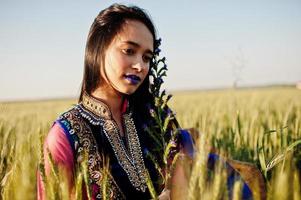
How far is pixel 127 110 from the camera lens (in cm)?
147

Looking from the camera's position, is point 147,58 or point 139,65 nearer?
point 139,65

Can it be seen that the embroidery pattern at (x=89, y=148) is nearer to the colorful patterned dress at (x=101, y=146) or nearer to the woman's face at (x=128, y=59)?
the colorful patterned dress at (x=101, y=146)

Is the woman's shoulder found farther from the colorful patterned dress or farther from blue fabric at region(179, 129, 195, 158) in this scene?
blue fabric at region(179, 129, 195, 158)

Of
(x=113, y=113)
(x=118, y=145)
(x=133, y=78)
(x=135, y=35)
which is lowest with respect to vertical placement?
(x=118, y=145)

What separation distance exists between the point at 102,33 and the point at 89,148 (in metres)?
0.44

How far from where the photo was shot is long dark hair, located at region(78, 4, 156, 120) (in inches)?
52.8

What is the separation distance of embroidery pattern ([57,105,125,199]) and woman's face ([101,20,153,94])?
181 millimetres

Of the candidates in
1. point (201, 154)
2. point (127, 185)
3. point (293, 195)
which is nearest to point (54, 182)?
point (201, 154)

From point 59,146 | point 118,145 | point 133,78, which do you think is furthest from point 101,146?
point 133,78

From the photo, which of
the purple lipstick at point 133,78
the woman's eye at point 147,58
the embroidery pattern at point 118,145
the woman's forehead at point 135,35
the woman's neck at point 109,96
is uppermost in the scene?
the woman's forehead at point 135,35

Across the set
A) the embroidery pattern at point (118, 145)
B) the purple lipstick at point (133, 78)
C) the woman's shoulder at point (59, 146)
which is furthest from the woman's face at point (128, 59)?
the woman's shoulder at point (59, 146)

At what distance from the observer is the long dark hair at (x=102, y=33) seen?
1341 millimetres

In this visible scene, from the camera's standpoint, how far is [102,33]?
54.1 inches

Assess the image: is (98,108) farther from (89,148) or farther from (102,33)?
(102,33)
